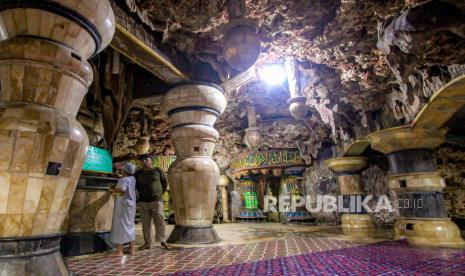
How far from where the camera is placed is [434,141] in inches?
188

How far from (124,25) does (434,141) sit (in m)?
5.43

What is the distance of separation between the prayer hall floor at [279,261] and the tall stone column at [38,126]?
1068 mm

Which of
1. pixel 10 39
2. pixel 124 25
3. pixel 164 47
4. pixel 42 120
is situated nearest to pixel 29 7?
pixel 10 39

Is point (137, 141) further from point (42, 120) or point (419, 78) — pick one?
point (419, 78)

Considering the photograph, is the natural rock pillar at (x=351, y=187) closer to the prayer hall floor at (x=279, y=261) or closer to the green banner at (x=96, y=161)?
the prayer hall floor at (x=279, y=261)

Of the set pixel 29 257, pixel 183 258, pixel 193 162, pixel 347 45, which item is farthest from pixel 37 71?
pixel 347 45

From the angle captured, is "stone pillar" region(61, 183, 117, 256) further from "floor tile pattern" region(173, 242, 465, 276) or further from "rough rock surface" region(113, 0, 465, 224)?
"rough rock surface" region(113, 0, 465, 224)

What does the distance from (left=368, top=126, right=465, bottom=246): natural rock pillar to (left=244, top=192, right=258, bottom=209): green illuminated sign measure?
7.58 meters

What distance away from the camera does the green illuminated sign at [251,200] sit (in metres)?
12.3

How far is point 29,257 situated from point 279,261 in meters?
2.54

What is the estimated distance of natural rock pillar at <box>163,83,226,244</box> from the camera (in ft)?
15.3

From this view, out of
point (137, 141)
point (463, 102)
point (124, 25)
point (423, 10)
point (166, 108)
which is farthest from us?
point (137, 141)

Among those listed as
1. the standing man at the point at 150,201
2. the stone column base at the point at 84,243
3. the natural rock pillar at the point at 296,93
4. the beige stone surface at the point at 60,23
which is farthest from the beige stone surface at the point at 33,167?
the natural rock pillar at the point at 296,93

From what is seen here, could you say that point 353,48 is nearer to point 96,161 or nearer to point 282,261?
point 282,261
